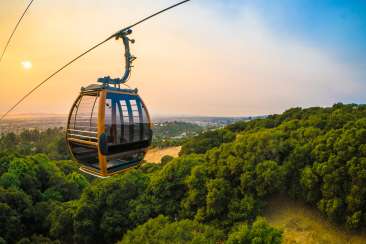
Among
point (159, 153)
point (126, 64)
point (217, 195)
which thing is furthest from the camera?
point (159, 153)

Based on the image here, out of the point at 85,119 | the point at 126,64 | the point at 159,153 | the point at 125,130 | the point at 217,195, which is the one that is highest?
the point at 126,64

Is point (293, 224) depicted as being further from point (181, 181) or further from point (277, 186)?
point (181, 181)

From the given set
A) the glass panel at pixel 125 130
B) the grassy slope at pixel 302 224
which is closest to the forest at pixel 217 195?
the grassy slope at pixel 302 224

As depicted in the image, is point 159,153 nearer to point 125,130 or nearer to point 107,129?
point 125,130

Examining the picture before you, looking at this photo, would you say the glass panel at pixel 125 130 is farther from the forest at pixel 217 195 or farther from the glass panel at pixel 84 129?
the forest at pixel 217 195

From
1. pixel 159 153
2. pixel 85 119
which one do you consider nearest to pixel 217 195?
pixel 85 119

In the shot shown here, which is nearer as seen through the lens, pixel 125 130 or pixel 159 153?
pixel 125 130

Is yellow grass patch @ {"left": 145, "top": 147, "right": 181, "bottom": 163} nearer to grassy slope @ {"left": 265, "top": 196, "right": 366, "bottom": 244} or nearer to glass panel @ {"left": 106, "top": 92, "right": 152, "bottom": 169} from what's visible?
grassy slope @ {"left": 265, "top": 196, "right": 366, "bottom": 244}
